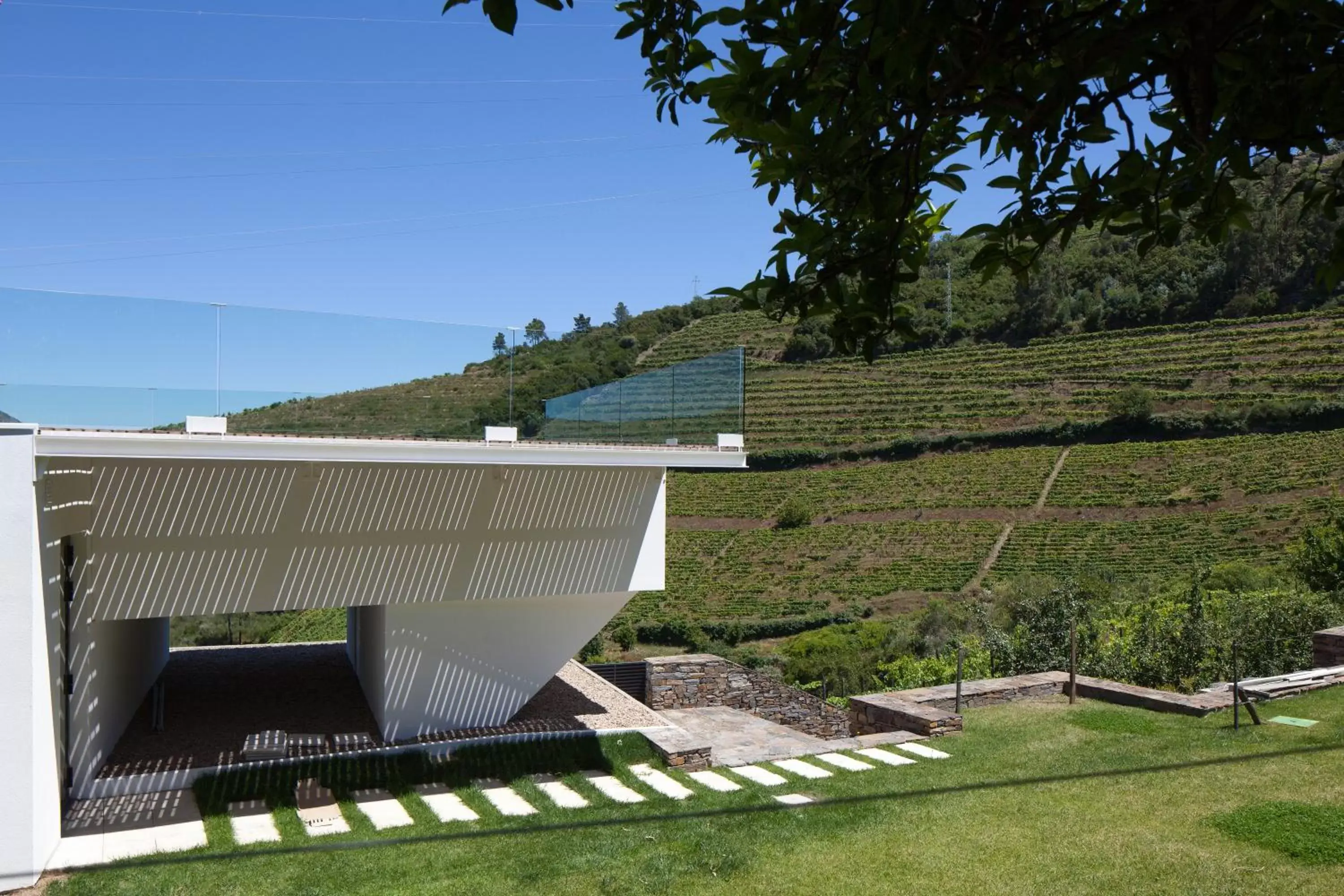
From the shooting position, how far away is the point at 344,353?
9242 mm

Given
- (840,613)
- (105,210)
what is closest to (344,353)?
(105,210)

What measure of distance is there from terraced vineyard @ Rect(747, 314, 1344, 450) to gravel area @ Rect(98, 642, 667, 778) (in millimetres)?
37470

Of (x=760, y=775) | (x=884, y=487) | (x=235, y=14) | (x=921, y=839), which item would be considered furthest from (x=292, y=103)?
(x=884, y=487)

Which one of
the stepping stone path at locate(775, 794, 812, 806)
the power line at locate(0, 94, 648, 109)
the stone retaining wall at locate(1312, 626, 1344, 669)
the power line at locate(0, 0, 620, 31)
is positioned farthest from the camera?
the power line at locate(0, 94, 648, 109)

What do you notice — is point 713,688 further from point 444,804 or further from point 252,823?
point 252,823

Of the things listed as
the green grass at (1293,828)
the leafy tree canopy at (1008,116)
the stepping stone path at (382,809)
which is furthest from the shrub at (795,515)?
the leafy tree canopy at (1008,116)

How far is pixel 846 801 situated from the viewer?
7.79m

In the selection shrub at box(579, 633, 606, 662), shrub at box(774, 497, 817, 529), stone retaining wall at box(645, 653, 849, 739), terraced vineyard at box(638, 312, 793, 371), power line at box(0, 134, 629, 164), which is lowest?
shrub at box(579, 633, 606, 662)

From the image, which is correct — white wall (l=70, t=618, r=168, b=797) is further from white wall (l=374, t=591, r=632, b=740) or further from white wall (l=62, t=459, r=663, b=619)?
→ white wall (l=374, t=591, r=632, b=740)

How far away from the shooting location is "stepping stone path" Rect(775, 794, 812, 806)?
25.6 feet

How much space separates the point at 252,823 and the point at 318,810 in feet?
1.86

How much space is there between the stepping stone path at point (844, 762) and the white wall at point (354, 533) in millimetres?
2993

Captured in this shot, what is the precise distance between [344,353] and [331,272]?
17687mm

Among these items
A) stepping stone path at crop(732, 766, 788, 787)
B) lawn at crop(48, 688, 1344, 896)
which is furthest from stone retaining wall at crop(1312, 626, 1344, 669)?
stepping stone path at crop(732, 766, 788, 787)
